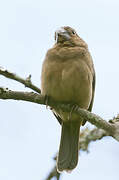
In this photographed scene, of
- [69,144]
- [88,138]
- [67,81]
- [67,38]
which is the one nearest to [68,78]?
[67,81]

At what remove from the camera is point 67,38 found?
4973 millimetres

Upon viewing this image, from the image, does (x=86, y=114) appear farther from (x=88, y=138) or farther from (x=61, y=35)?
(x=61, y=35)

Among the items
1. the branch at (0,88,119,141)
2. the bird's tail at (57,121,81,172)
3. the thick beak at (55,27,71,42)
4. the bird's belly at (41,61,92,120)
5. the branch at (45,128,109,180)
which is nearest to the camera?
the branch at (0,88,119,141)

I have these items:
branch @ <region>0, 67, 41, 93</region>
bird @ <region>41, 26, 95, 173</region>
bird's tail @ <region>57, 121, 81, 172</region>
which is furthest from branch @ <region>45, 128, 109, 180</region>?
bird's tail @ <region>57, 121, 81, 172</region>

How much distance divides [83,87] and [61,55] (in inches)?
19.6

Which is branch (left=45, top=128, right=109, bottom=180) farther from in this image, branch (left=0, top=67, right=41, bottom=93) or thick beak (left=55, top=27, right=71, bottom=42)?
thick beak (left=55, top=27, right=71, bottom=42)

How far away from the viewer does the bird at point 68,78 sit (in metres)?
4.45

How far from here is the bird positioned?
14.6 ft

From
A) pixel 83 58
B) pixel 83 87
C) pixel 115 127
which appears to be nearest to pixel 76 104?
pixel 83 87

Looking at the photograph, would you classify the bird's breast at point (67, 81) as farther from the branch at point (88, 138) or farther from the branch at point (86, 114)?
the branch at point (88, 138)

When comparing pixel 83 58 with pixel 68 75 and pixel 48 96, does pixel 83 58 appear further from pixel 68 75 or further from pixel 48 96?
pixel 48 96

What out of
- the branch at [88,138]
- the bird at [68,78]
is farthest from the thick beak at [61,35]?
the branch at [88,138]

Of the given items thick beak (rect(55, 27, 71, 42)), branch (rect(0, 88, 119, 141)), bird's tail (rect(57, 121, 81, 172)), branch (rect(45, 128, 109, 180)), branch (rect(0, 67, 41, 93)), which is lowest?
bird's tail (rect(57, 121, 81, 172))

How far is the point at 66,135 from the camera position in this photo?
5.22m
